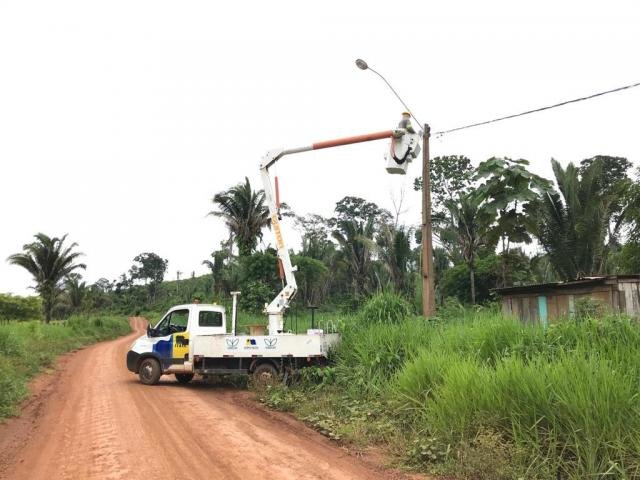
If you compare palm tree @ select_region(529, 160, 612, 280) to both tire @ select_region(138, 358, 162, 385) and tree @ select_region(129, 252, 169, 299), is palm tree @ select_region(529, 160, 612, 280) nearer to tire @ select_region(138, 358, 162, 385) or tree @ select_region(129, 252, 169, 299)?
tire @ select_region(138, 358, 162, 385)

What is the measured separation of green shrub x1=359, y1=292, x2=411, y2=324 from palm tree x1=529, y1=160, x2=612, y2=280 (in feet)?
28.0

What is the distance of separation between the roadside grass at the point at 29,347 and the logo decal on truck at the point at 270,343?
509cm

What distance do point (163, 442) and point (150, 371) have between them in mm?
6617

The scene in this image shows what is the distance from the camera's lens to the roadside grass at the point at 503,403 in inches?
198

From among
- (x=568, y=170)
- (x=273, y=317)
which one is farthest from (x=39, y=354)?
(x=568, y=170)

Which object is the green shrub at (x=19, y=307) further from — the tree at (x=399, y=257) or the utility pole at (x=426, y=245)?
the utility pole at (x=426, y=245)

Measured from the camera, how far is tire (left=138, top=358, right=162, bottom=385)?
13.1 meters

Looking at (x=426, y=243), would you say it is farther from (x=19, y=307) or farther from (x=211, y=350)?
(x=19, y=307)

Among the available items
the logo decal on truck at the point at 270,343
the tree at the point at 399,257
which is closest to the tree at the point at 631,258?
the tree at the point at 399,257

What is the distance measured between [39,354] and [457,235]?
21.8m

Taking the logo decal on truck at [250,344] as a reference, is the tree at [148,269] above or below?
above

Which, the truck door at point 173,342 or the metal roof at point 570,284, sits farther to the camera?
the truck door at point 173,342

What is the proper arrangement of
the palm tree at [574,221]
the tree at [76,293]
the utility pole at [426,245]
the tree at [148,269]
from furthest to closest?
1. the tree at [148,269]
2. the tree at [76,293]
3. the palm tree at [574,221]
4. the utility pole at [426,245]

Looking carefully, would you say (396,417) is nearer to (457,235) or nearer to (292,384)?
(292,384)
